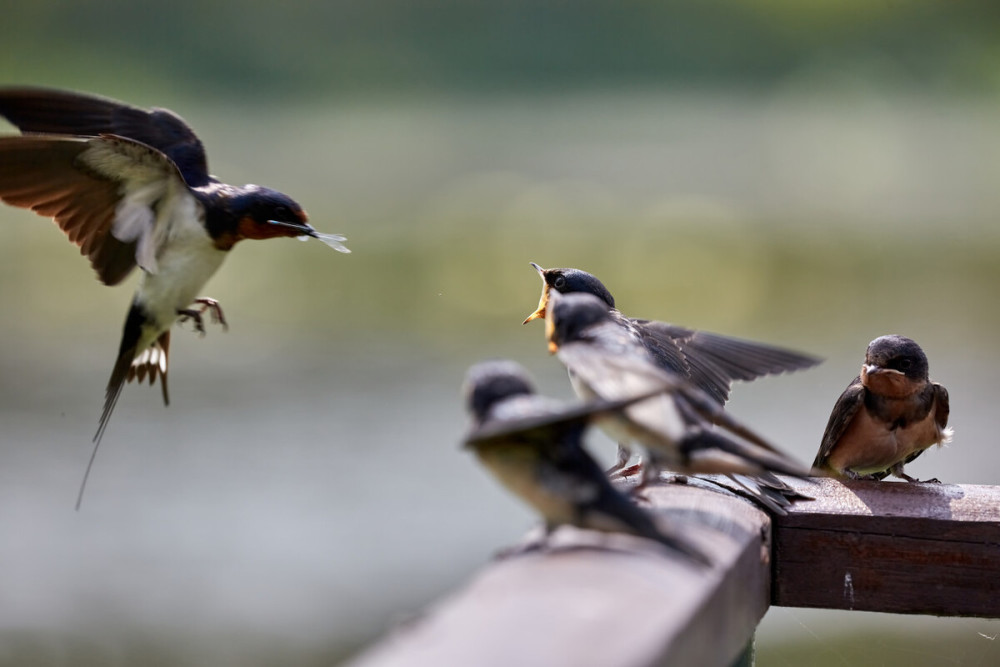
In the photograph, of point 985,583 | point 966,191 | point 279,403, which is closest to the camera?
point 985,583

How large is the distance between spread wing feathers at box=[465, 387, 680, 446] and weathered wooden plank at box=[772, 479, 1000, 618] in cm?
83

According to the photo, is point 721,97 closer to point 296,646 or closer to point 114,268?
point 296,646

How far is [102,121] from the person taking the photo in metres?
4.04

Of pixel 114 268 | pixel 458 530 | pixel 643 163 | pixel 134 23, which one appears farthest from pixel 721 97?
pixel 114 268

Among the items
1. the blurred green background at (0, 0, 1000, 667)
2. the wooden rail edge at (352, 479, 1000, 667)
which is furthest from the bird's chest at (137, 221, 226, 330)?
the blurred green background at (0, 0, 1000, 667)

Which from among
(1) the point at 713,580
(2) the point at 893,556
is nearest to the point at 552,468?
(1) the point at 713,580

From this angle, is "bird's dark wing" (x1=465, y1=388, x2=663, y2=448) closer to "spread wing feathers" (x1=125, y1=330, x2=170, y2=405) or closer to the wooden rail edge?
the wooden rail edge

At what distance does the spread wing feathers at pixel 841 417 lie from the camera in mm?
4398

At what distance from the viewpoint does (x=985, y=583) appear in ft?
8.79

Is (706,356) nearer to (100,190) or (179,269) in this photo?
(179,269)

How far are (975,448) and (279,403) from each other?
4.61 meters

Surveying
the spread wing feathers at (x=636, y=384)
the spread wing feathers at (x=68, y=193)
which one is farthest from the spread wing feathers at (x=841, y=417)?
the spread wing feathers at (x=68, y=193)

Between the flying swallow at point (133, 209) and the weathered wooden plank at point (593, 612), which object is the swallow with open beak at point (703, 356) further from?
the weathered wooden plank at point (593, 612)

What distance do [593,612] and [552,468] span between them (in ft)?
1.22
